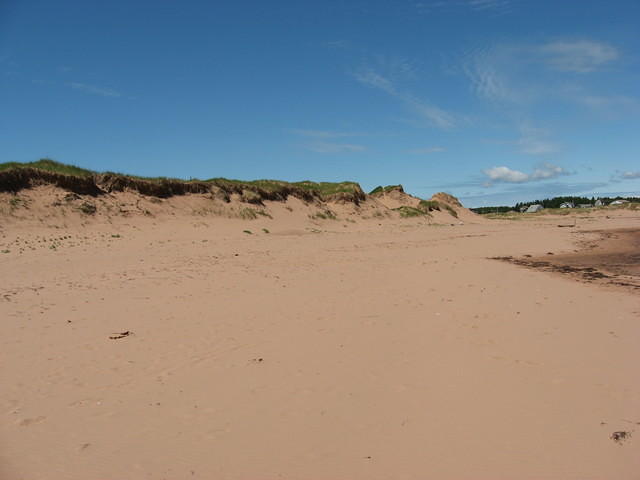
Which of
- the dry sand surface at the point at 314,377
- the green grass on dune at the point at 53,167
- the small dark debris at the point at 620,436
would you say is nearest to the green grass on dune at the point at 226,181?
the green grass on dune at the point at 53,167

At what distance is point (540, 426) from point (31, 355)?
5845 mm

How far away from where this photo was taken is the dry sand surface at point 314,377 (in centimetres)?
318

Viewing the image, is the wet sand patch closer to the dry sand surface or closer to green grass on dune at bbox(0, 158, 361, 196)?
the dry sand surface

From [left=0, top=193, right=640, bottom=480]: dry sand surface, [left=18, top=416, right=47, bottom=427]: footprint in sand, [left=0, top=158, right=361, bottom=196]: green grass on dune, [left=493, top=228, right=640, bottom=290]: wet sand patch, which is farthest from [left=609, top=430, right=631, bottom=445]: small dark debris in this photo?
[left=0, top=158, right=361, bottom=196]: green grass on dune

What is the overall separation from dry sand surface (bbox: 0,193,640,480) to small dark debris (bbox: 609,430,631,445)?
0.6 inches

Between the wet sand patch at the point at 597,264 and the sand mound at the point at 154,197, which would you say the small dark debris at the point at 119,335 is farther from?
the sand mound at the point at 154,197

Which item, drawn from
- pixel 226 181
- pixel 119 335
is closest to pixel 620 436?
pixel 119 335

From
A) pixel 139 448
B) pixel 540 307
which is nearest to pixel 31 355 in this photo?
pixel 139 448

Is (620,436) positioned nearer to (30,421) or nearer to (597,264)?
(30,421)

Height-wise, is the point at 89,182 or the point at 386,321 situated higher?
the point at 89,182

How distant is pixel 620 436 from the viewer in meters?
3.33

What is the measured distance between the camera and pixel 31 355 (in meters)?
4.96

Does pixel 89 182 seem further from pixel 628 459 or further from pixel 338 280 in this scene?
pixel 628 459

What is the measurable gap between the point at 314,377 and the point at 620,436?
2.91 metres
